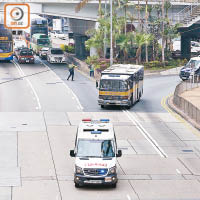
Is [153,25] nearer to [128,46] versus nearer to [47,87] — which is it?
[128,46]

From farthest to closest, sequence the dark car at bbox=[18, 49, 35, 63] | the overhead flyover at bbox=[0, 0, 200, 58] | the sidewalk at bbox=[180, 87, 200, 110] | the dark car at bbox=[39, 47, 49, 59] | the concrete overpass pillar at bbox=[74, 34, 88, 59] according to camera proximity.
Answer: the concrete overpass pillar at bbox=[74, 34, 88, 59]
the dark car at bbox=[39, 47, 49, 59]
the dark car at bbox=[18, 49, 35, 63]
the overhead flyover at bbox=[0, 0, 200, 58]
the sidewalk at bbox=[180, 87, 200, 110]

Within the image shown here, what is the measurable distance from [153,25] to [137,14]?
6.06 metres

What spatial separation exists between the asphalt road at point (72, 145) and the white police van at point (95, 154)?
67cm

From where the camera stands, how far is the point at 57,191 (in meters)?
29.5

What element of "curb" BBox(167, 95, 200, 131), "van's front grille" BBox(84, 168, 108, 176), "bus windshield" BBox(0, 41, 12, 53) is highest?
"bus windshield" BBox(0, 41, 12, 53)

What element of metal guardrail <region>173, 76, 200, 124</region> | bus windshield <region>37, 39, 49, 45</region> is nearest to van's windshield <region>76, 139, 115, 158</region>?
metal guardrail <region>173, 76, 200, 124</region>

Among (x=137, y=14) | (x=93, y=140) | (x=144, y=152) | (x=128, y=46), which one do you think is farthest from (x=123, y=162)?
(x=137, y=14)

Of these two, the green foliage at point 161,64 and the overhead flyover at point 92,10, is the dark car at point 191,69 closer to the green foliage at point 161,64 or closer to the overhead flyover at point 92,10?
the green foliage at point 161,64

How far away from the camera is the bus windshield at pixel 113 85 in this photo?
5122cm

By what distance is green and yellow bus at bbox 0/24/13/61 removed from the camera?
86312mm

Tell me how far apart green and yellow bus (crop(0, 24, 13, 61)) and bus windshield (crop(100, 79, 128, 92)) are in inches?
1462

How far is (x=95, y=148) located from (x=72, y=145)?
902cm

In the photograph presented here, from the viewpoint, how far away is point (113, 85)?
51.5 meters

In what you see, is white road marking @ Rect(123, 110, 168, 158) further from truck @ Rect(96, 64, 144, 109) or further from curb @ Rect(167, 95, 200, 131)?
curb @ Rect(167, 95, 200, 131)
